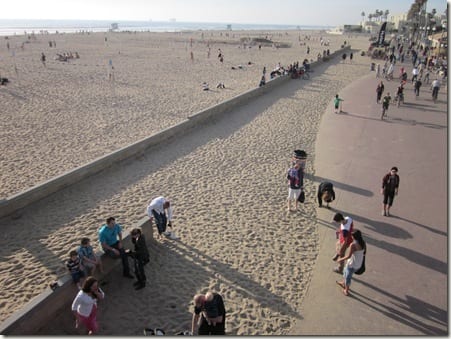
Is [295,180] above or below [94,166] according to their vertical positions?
above

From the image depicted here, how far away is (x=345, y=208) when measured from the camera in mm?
9070

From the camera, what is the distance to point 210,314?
181 inches

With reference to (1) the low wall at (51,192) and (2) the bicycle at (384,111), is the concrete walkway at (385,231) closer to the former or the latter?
(2) the bicycle at (384,111)

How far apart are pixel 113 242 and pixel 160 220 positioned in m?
1.25

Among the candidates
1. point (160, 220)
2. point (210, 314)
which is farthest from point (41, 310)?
point (160, 220)

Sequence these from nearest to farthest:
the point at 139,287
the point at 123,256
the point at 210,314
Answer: the point at 210,314, the point at 139,287, the point at 123,256

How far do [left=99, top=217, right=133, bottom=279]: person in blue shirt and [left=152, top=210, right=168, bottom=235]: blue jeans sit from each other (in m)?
1.06

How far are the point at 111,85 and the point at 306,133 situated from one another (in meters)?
14.8

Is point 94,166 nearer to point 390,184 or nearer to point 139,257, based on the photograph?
point 139,257

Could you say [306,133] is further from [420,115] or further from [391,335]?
[391,335]

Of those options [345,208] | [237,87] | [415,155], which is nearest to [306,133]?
[415,155]

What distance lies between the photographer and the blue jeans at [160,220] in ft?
24.3

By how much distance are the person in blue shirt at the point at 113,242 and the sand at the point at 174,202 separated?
34 centimetres

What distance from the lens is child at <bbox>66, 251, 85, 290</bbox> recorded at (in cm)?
565
